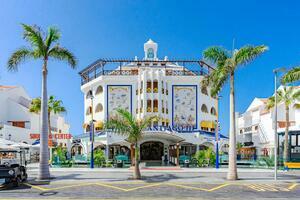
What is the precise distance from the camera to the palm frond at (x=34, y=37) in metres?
25.2

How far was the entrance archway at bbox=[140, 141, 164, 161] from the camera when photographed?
158 feet

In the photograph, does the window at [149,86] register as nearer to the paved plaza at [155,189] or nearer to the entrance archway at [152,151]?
the entrance archway at [152,151]

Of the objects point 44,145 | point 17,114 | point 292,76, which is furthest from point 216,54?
point 17,114

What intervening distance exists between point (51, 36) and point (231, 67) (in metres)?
13.6

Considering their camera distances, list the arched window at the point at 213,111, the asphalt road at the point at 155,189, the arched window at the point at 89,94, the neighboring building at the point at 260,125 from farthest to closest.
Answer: the neighboring building at the point at 260,125
the arched window at the point at 213,111
the arched window at the point at 89,94
the asphalt road at the point at 155,189

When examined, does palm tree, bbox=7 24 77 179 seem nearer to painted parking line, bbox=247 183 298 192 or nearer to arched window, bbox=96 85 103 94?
painted parking line, bbox=247 183 298 192

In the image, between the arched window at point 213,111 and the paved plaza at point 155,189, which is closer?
the paved plaza at point 155,189

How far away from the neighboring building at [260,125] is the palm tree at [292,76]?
2528 cm

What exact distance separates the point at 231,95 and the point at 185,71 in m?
25.4

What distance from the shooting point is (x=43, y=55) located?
85.6 ft

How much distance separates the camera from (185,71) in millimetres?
50562

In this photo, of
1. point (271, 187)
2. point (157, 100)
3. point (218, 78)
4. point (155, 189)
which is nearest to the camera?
point (155, 189)

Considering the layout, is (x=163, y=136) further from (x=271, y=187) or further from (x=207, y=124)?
(x=271, y=187)

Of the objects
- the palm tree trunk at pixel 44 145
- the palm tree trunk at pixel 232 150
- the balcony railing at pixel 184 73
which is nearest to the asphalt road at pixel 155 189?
the palm tree trunk at pixel 232 150
